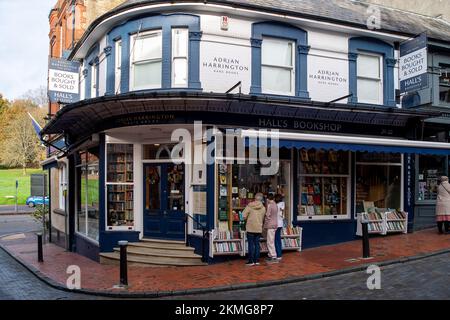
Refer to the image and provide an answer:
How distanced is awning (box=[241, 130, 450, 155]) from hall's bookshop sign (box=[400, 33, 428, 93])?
194 cm

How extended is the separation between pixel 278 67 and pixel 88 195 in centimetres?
710

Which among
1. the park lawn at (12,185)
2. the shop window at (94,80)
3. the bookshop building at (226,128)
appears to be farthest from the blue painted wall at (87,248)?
the park lawn at (12,185)

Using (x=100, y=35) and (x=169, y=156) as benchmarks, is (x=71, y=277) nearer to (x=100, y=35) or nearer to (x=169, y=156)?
(x=169, y=156)

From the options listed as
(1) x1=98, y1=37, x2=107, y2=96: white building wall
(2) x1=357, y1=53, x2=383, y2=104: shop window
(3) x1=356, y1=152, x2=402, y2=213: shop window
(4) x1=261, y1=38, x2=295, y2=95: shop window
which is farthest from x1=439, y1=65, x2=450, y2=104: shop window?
(1) x1=98, y1=37, x2=107, y2=96: white building wall

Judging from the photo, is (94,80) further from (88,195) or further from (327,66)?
(327,66)

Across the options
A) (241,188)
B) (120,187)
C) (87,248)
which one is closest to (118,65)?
(120,187)

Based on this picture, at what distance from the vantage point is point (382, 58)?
14.0 metres

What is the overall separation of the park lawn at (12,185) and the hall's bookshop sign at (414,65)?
1474 inches

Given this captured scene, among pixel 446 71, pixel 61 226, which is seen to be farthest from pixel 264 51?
pixel 61 226

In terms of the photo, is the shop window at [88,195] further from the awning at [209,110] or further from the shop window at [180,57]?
the shop window at [180,57]

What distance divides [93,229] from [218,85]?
5.75 m

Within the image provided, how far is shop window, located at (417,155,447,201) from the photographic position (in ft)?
47.8

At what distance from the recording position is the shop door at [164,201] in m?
11.8

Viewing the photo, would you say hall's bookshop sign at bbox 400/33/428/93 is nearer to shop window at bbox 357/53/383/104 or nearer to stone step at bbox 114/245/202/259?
shop window at bbox 357/53/383/104
